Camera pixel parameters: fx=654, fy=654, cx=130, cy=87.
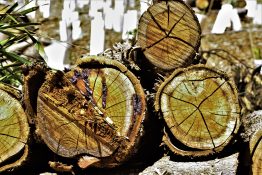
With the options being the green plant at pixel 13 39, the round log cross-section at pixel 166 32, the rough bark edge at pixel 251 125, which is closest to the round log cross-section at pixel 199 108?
the rough bark edge at pixel 251 125

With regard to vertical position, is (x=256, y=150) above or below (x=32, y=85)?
below

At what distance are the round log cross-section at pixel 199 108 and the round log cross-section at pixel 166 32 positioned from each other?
22 centimetres

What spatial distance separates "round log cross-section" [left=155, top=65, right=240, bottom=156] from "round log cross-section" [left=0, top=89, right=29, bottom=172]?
0.73 meters

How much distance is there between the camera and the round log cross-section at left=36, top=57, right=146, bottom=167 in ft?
10.5

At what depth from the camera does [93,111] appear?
325 cm

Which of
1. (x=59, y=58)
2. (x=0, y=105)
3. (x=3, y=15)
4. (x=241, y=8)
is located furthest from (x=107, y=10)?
(x=0, y=105)

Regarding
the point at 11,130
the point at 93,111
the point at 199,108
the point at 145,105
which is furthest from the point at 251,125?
the point at 11,130

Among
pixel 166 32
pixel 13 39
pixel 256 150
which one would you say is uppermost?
pixel 166 32

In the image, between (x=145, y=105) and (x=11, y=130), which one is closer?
(x=145, y=105)

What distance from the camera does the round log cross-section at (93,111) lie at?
3186 millimetres

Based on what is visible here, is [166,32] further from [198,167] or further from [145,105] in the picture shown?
[198,167]

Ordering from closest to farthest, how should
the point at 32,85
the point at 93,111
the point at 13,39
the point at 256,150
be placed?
the point at 256,150 < the point at 93,111 < the point at 32,85 < the point at 13,39

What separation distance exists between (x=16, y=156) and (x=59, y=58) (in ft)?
8.43

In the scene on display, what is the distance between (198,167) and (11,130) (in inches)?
39.0
